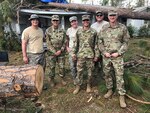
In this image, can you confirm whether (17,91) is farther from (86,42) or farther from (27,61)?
(86,42)

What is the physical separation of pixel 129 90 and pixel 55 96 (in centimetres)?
187

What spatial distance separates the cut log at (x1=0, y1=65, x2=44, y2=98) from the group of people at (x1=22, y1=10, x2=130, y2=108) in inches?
49.4

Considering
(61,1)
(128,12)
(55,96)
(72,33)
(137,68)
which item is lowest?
(55,96)

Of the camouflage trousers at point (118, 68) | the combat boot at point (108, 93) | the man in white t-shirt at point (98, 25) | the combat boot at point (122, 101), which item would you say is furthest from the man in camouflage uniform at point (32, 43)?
the combat boot at point (122, 101)

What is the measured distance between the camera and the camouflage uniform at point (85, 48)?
6.23 m

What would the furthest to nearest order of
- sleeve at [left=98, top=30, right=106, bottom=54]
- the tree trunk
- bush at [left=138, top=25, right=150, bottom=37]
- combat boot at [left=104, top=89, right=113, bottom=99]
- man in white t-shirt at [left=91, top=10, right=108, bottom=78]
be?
1. bush at [left=138, top=25, right=150, bottom=37]
2. the tree trunk
3. man in white t-shirt at [left=91, top=10, right=108, bottom=78]
4. combat boot at [left=104, top=89, right=113, bottom=99]
5. sleeve at [left=98, top=30, right=106, bottom=54]

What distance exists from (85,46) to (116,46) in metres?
0.83

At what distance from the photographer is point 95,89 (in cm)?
668

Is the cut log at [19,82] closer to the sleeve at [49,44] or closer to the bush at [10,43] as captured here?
the sleeve at [49,44]

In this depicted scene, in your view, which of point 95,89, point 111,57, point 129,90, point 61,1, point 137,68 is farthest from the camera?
point 61,1

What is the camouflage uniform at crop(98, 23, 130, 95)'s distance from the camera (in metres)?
5.72

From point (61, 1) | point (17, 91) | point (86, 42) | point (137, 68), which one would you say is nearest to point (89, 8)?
point (61, 1)

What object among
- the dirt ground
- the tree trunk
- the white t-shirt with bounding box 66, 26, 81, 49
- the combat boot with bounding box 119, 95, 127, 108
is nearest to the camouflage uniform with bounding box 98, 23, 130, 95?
the combat boot with bounding box 119, 95, 127, 108

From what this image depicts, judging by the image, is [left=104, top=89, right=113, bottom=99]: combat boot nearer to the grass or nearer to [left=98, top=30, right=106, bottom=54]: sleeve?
the grass
